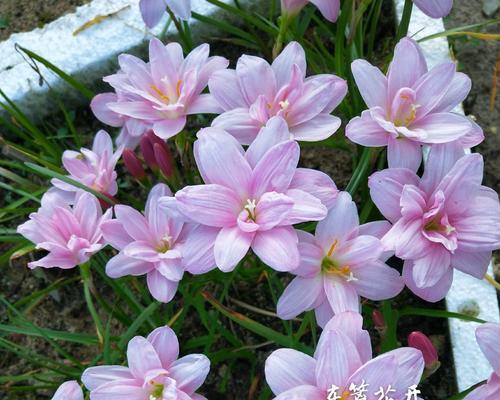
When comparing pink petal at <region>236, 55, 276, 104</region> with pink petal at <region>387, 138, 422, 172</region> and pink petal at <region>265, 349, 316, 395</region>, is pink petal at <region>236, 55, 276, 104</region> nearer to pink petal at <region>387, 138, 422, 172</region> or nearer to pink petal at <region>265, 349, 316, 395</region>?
pink petal at <region>387, 138, 422, 172</region>

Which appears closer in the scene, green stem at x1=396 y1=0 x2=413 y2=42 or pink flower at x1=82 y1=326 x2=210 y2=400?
pink flower at x1=82 y1=326 x2=210 y2=400

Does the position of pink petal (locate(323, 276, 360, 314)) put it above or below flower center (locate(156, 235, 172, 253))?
below

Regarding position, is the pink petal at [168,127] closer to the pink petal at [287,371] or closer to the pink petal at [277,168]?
the pink petal at [277,168]

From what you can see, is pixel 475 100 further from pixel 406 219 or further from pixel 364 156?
pixel 406 219

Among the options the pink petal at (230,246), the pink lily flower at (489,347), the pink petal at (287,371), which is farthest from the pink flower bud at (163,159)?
the pink lily flower at (489,347)

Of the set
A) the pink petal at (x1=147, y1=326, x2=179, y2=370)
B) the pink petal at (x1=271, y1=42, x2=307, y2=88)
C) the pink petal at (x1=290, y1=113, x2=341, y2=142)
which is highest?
the pink petal at (x1=271, y1=42, x2=307, y2=88)

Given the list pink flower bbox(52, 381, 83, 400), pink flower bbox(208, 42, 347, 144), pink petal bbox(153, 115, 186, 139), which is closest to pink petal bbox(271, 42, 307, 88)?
pink flower bbox(208, 42, 347, 144)

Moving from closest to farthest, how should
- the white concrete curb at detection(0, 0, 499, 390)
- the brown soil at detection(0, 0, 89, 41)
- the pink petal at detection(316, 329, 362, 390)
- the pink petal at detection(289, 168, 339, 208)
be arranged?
1. the pink petal at detection(316, 329, 362, 390)
2. the pink petal at detection(289, 168, 339, 208)
3. the white concrete curb at detection(0, 0, 499, 390)
4. the brown soil at detection(0, 0, 89, 41)

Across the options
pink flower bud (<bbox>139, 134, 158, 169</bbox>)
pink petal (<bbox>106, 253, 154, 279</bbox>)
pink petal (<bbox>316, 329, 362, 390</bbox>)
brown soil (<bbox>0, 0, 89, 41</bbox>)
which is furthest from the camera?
brown soil (<bbox>0, 0, 89, 41</bbox>)

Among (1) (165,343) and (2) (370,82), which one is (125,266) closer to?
(1) (165,343)
